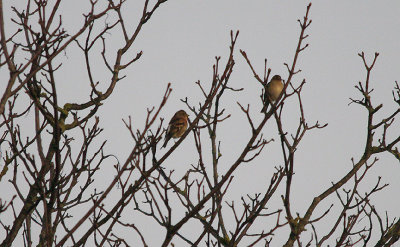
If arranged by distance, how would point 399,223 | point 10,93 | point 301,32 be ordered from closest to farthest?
point 10,93, point 301,32, point 399,223

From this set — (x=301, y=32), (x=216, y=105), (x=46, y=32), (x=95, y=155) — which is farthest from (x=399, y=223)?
(x=46, y=32)

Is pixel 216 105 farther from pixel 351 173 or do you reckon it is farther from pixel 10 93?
pixel 351 173

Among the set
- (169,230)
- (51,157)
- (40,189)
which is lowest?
(169,230)

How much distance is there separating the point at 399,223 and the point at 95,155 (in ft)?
9.80

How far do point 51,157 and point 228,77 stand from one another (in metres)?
1.68

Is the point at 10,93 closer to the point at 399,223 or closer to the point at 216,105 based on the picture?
the point at 216,105

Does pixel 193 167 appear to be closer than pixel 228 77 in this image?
No

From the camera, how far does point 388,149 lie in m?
5.44

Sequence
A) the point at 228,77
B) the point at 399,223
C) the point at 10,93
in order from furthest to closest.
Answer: the point at 399,223 → the point at 228,77 → the point at 10,93

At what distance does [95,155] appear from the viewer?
4.13 metres

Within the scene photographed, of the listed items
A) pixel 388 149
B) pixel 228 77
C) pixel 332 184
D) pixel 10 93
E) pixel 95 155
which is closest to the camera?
pixel 10 93

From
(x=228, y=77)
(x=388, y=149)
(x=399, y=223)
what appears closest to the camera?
(x=228, y=77)

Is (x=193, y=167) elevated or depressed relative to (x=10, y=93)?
elevated

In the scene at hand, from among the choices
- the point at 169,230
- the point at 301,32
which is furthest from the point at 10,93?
the point at 301,32
